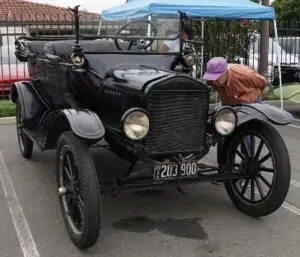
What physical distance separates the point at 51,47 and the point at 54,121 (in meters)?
1.56

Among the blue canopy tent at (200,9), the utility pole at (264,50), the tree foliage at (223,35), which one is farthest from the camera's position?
the utility pole at (264,50)

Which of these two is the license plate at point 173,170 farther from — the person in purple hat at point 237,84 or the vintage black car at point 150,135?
the person in purple hat at point 237,84

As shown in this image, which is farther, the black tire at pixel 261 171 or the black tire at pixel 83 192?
the black tire at pixel 261 171

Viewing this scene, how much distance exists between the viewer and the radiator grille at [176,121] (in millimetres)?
4227

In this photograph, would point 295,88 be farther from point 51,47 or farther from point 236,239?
point 236,239

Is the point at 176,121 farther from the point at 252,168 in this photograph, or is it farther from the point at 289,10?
the point at 289,10

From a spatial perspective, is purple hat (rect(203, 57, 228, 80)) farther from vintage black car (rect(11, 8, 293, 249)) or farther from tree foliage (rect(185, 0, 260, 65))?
tree foliage (rect(185, 0, 260, 65))

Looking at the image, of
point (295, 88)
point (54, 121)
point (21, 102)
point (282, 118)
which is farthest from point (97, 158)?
point (295, 88)

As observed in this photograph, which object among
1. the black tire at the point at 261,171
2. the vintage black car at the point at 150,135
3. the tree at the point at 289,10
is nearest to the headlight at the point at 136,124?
the vintage black car at the point at 150,135

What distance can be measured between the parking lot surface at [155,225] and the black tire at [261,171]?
0.42 ft

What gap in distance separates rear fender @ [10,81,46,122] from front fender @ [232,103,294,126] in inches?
102

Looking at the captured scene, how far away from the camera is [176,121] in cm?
432

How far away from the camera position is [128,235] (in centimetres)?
431

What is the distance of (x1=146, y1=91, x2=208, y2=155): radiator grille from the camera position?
423 cm
